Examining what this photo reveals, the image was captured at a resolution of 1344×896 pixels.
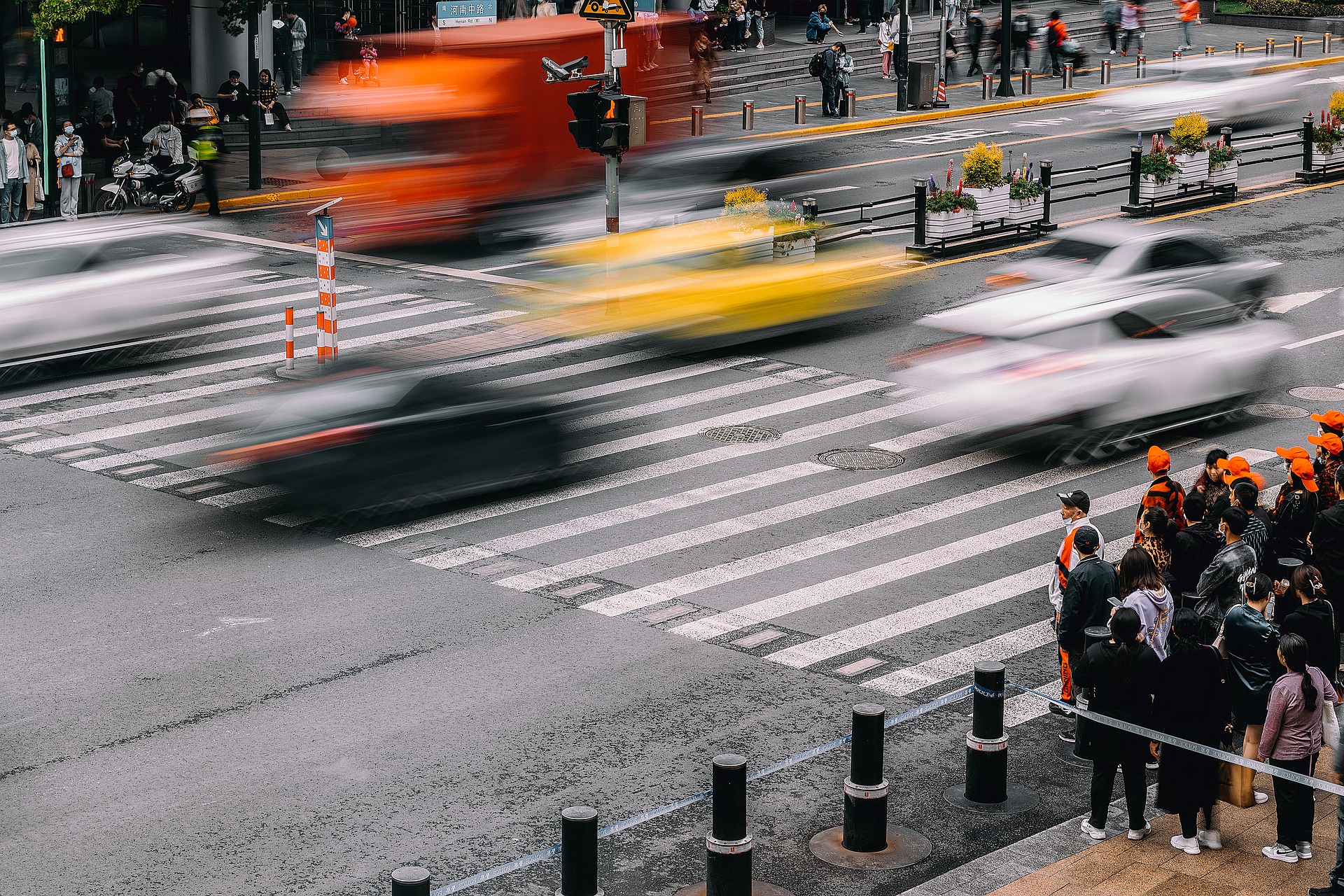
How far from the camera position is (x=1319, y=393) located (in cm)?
1891

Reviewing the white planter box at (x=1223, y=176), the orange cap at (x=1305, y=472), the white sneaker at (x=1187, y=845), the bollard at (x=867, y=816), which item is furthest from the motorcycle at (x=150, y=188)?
the white sneaker at (x=1187, y=845)

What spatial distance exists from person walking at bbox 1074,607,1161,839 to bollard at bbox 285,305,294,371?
1243 cm

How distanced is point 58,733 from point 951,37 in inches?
1673

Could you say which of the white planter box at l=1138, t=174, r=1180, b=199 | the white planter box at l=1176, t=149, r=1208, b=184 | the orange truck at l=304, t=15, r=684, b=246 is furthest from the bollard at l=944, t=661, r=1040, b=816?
the white planter box at l=1176, t=149, r=1208, b=184

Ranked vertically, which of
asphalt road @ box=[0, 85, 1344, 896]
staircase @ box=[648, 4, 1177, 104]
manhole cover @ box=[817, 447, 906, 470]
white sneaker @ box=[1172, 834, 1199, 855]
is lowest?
white sneaker @ box=[1172, 834, 1199, 855]

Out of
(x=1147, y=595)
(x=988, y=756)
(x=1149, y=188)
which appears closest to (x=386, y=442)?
(x=988, y=756)

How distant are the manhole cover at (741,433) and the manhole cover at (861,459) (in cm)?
80

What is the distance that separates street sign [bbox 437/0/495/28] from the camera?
38344 millimetres

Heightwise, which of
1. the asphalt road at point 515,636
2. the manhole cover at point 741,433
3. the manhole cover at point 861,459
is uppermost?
the manhole cover at point 741,433

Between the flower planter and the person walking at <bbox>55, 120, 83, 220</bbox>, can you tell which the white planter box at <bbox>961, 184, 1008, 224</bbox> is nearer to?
the flower planter

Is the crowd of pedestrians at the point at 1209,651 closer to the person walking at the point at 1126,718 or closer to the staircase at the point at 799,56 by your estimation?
the person walking at the point at 1126,718

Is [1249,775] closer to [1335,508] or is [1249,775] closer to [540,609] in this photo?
[1335,508]

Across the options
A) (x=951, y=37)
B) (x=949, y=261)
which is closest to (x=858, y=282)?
(x=949, y=261)

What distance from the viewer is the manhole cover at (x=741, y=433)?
17436 millimetres
